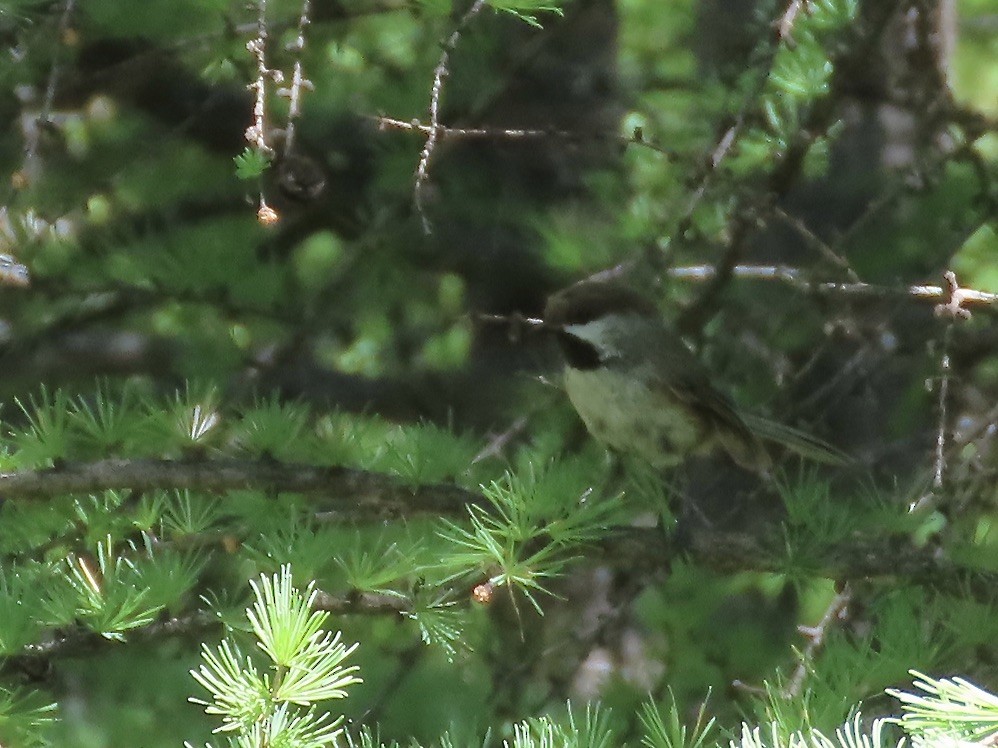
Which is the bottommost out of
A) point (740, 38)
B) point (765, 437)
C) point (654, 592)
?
point (654, 592)

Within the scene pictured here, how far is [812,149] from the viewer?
2285mm

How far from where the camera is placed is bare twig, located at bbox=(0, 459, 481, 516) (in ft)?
4.88

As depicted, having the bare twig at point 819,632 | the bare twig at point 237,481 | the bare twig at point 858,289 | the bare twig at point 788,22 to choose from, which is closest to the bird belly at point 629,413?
the bare twig at point 858,289

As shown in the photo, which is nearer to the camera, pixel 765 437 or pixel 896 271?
pixel 765 437

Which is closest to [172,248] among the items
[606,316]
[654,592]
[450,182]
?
[450,182]

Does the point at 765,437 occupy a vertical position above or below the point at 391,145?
below

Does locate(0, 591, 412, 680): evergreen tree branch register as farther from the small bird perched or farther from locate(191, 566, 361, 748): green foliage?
the small bird perched

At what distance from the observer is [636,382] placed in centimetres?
221

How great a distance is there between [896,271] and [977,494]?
76 cm

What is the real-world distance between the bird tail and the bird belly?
142 millimetres

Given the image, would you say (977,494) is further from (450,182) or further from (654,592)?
(450,182)

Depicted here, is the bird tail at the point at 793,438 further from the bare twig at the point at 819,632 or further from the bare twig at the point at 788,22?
the bare twig at the point at 788,22

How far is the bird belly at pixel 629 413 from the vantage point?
219cm

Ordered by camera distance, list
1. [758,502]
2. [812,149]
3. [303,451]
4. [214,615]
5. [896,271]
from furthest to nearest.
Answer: [758,502], [896,271], [812,149], [303,451], [214,615]
